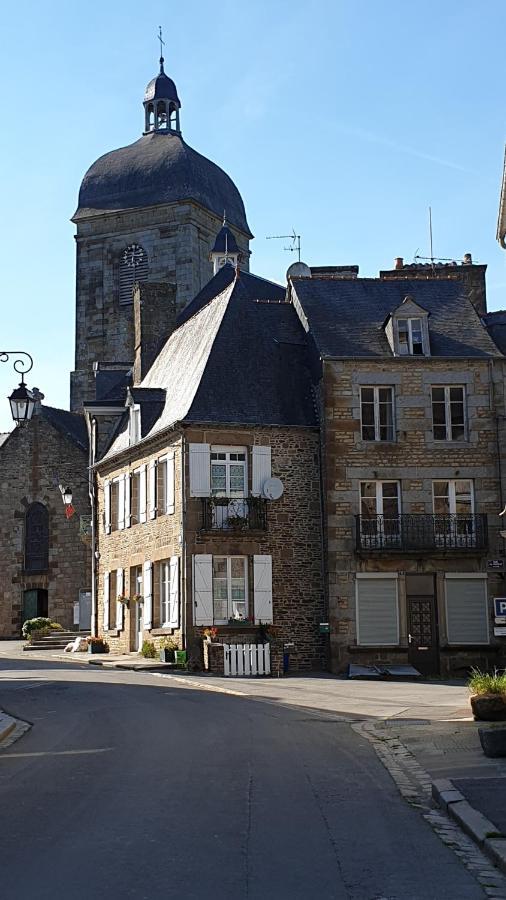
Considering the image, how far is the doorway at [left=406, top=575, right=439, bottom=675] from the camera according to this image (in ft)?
83.3

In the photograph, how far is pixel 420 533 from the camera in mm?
25609

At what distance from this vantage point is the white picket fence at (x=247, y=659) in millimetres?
24328

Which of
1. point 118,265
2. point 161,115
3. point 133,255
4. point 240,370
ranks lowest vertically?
point 240,370

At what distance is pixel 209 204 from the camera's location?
46.9 m

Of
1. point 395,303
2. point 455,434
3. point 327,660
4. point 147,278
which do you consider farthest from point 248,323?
point 147,278

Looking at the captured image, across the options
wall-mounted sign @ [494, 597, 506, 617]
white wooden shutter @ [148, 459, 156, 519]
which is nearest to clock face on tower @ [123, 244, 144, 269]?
white wooden shutter @ [148, 459, 156, 519]

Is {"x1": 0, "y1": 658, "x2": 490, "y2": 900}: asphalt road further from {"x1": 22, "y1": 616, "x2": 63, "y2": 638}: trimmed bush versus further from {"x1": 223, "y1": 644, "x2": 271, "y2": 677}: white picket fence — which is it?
{"x1": 22, "y1": 616, "x2": 63, "y2": 638}: trimmed bush

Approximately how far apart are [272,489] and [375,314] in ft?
17.8

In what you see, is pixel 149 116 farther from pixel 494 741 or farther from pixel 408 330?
pixel 494 741

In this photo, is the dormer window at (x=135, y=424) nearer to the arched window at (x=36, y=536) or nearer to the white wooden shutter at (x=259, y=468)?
the white wooden shutter at (x=259, y=468)

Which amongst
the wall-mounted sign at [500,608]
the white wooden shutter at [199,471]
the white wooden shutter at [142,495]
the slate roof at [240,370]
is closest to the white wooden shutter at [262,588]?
the white wooden shutter at [199,471]

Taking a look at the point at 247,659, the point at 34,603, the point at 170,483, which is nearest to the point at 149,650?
the point at 247,659

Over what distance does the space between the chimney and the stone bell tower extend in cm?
1000

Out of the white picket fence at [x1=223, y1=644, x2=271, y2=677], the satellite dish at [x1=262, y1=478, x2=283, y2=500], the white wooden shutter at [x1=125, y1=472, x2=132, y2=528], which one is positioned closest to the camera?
the white picket fence at [x1=223, y1=644, x2=271, y2=677]
